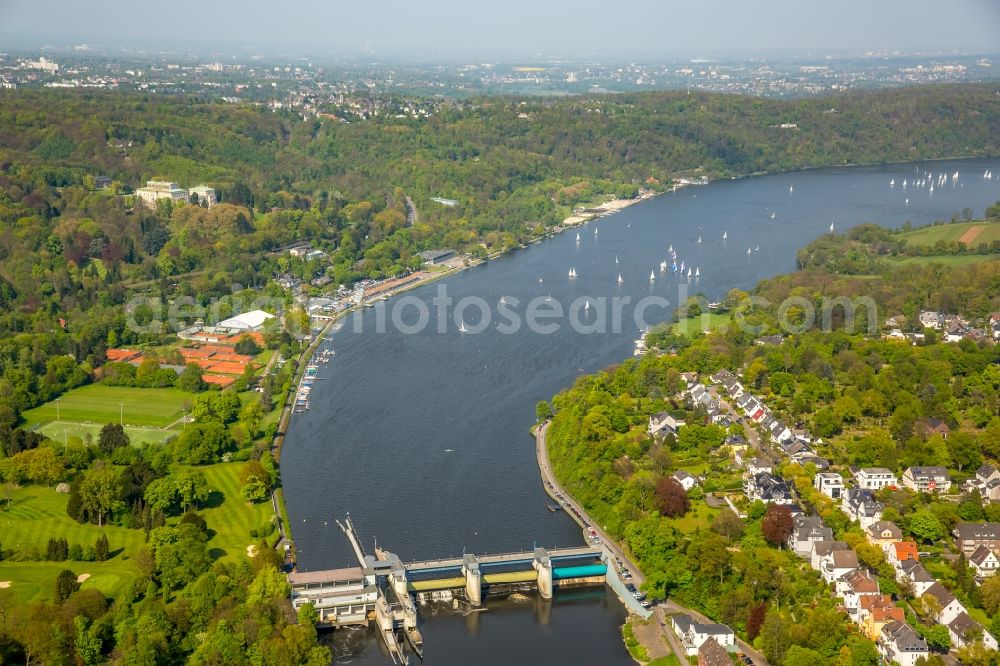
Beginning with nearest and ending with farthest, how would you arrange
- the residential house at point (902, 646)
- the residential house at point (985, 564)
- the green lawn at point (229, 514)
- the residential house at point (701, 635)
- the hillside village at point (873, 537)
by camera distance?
the residential house at point (902, 646) → the hillside village at point (873, 537) → the residential house at point (701, 635) → the residential house at point (985, 564) → the green lawn at point (229, 514)

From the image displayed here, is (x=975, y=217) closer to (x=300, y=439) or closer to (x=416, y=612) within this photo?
(x=300, y=439)

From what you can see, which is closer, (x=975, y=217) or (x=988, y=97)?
(x=975, y=217)

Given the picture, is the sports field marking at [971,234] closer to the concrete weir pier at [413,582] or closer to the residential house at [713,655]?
the concrete weir pier at [413,582]

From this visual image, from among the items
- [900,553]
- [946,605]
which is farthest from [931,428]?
[946,605]

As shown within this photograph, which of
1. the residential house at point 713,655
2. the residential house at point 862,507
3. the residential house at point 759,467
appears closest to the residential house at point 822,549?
the residential house at point 862,507

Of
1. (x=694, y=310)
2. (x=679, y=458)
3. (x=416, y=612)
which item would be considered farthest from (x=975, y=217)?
(x=416, y=612)

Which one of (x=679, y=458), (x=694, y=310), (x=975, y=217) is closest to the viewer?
(x=679, y=458)

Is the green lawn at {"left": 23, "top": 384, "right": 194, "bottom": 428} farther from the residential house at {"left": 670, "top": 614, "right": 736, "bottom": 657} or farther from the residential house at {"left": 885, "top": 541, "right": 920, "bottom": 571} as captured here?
the residential house at {"left": 885, "top": 541, "right": 920, "bottom": 571}
